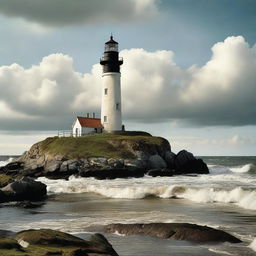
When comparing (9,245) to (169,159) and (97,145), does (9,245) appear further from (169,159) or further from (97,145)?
(169,159)

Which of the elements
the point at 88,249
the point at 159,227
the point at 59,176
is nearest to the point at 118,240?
the point at 159,227

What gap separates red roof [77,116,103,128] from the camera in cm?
6294

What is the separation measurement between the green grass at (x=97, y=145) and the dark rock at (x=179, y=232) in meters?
35.7

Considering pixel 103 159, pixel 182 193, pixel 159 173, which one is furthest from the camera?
pixel 103 159

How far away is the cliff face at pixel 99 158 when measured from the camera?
4700cm

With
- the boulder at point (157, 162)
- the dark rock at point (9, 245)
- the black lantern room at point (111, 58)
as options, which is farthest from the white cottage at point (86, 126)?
the dark rock at point (9, 245)

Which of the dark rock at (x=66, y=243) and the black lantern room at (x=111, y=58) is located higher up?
the black lantern room at (x=111, y=58)

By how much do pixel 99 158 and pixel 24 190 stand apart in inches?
868

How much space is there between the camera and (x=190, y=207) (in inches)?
874

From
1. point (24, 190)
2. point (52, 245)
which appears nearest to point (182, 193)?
point (24, 190)

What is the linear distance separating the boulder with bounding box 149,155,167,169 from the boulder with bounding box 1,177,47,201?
24043mm

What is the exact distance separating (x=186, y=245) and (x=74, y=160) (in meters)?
37.2

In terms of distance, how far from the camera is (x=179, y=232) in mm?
13203

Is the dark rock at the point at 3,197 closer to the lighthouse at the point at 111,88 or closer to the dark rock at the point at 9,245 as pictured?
the dark rock at the point at 9,245
